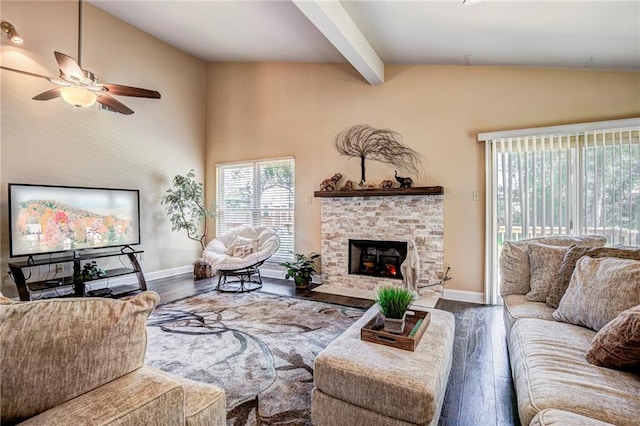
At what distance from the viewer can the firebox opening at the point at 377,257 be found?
15.1 feet

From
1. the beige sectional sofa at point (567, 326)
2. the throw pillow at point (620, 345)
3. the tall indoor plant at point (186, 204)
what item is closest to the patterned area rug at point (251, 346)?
the beige sectional sofa at point (567, 326)

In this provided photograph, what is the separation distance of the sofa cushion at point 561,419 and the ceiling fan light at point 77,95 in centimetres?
411

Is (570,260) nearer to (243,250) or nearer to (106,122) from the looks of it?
(243,250)

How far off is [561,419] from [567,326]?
1.09m

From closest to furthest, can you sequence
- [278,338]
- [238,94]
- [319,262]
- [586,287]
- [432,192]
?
[586,287] → [278,338] → [432,192] → [319,262] → [238,94]

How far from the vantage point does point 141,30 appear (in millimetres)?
5223

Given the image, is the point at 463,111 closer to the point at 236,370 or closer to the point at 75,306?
the point at 236,370

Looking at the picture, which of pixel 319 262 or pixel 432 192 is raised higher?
pixel 432 192

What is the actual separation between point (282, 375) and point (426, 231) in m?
2.82

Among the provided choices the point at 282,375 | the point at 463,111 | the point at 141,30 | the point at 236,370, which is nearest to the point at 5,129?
the point at 141,30

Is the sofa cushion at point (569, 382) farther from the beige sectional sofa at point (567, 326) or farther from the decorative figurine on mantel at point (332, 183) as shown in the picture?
the decorative figurine on mantel at point (332, 183)

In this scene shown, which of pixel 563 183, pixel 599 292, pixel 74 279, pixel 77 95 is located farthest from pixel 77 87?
pixel 563 183

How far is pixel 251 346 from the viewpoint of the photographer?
2770 mm

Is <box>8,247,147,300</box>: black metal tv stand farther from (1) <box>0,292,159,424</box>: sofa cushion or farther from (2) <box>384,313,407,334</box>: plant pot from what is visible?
(2) <box>384,313,407,334</box>: plant pot
